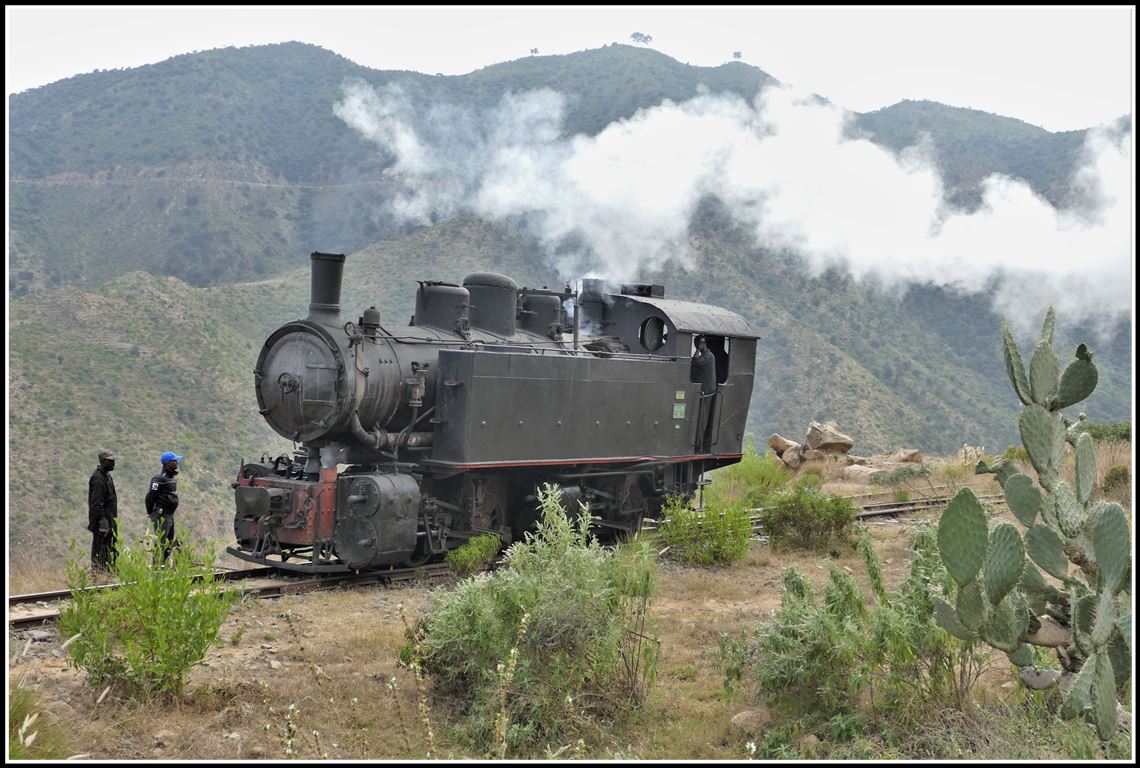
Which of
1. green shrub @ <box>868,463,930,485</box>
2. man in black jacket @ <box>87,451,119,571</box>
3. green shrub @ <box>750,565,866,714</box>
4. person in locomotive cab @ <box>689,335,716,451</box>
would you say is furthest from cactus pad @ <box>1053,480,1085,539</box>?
green shrub @ <box>868,463,930,485</box>

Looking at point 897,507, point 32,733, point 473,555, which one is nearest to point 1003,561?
point 32,733

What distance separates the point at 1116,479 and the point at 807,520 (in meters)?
5.44

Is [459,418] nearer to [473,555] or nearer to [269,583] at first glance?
[473,555]

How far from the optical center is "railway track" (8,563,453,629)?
8.18 meters

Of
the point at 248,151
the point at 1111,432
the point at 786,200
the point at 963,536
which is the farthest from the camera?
the point at 248,151

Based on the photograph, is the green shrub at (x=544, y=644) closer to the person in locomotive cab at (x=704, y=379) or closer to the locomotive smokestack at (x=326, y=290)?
the locomotive smokestack at (x=326, y=290)

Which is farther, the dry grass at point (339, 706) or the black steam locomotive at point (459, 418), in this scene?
the black steam locomotive at point (459, 418)

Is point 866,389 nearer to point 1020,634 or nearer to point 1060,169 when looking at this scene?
point 1060,169

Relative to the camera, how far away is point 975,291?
53156mm

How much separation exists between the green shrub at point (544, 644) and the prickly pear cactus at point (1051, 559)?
201cm

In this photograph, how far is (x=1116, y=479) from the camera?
14875mm

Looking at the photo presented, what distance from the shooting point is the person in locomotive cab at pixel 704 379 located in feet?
45.6

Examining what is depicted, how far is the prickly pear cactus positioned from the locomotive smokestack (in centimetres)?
668

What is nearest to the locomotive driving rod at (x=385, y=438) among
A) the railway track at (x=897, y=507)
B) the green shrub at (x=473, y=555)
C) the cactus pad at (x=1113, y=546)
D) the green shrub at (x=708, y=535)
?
the green shrub at (x=473, y=555)
